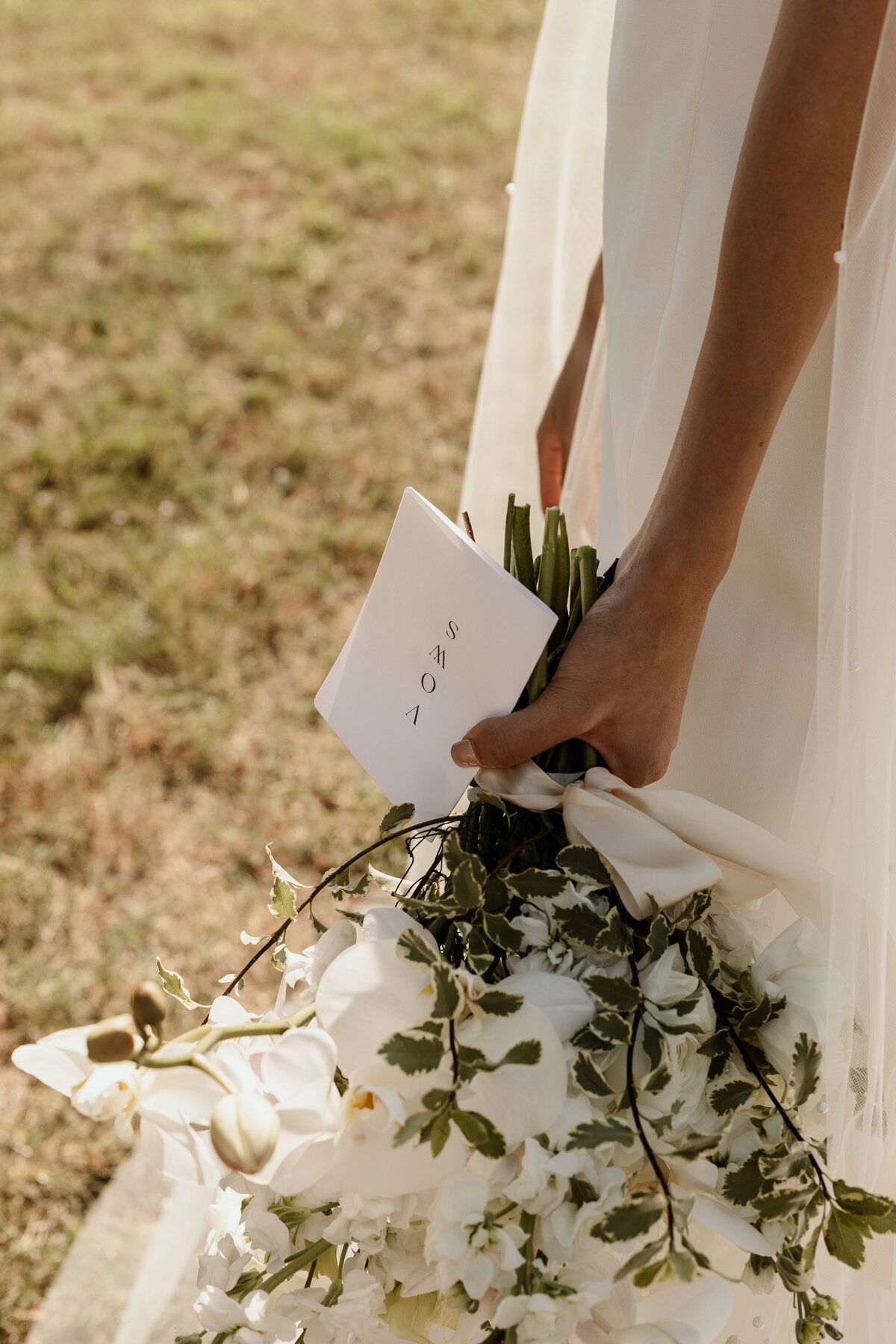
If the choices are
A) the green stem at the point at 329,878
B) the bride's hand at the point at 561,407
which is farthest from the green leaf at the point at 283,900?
the bride's hand at the point at 561,407

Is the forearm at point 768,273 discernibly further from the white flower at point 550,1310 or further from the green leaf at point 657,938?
the white flower at point 550,1310

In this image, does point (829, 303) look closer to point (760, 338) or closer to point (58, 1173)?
point (760, 338)

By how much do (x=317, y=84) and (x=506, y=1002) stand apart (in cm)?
440

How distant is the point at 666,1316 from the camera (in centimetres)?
61

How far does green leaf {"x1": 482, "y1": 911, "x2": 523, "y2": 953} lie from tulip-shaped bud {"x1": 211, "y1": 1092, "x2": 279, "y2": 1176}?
173 millimetres

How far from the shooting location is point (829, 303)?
2.63 feet

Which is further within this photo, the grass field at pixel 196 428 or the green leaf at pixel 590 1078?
the grass field at pixel 196 428

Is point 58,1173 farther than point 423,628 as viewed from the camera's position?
Yes

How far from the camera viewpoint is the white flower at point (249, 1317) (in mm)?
625

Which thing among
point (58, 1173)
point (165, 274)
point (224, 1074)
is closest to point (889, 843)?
point (224, 1074)

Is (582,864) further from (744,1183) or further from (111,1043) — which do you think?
(111,1043)

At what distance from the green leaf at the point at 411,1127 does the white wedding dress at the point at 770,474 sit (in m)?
0.33

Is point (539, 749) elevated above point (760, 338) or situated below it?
below

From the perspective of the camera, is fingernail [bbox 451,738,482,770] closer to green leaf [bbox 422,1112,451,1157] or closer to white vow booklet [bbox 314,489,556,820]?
white vow booklet [bbox 314,489,556,820]
